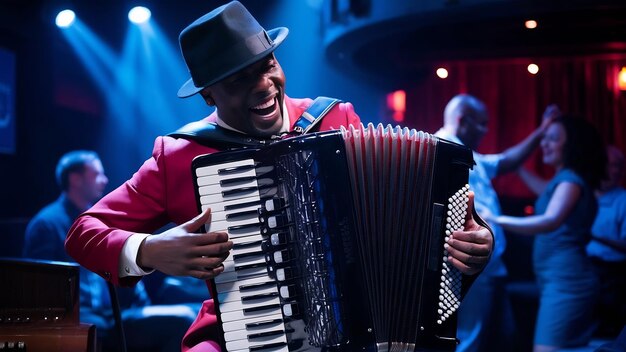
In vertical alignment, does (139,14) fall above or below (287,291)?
above

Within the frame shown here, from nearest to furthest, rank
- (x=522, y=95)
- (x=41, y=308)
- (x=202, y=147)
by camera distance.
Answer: (x=202, y=147)
(x=41, y=308)
(x=522, y=95)

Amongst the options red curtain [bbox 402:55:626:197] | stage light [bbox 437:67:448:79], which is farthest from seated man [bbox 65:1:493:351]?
stage light [bbox 437:67:448:79]

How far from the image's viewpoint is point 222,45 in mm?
2176

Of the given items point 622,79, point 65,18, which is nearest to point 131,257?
point 65,18

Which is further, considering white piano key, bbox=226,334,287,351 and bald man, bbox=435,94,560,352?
bald man, bbox=435,94,560,352

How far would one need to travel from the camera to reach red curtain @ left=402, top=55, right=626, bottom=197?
8.79 meters

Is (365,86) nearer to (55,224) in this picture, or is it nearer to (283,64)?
(283,64)

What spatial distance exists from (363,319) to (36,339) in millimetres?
1056

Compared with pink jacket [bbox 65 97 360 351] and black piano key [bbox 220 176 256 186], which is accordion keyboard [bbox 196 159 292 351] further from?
pink jacket [bbox 65 97 360 351]

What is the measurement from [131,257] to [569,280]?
294 centimetres

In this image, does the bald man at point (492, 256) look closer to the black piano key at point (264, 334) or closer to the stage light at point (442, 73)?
the black piano key at point (264, 334)

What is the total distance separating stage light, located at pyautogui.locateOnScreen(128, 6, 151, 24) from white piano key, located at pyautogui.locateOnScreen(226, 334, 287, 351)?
5648mm

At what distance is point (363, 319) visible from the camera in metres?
1.94

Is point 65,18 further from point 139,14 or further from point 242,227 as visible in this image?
point 242,227
